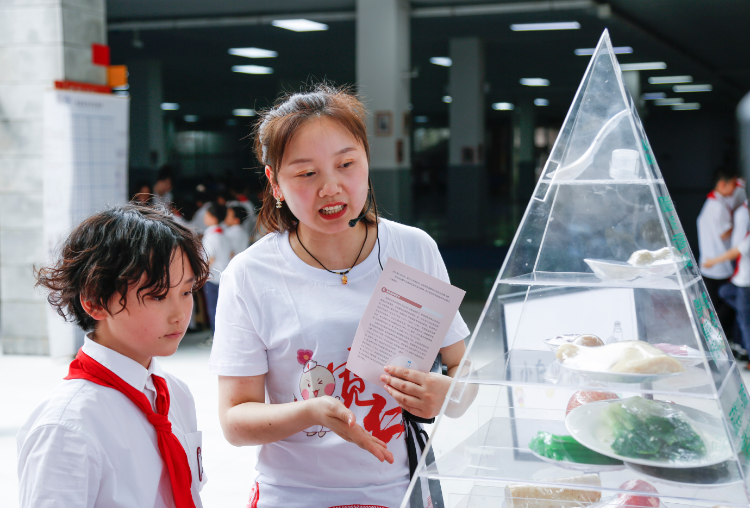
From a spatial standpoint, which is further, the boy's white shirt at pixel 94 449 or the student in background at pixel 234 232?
the student in background at pixel 234 232

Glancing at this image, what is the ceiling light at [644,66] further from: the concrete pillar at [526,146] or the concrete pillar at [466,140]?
the concrete pillar at [526,146]

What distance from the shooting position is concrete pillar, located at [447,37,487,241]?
10.7 m

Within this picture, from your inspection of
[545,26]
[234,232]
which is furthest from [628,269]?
[545,26]

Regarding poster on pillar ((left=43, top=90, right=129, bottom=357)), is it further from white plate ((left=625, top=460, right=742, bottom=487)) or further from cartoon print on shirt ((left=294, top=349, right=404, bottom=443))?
white plate ((left=625, top=460, right=742, bottom=487))

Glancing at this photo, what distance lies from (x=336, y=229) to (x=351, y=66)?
12.3 meters

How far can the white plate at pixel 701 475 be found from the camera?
0.88 m

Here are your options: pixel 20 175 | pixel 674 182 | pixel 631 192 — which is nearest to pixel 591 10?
pixel 20 175

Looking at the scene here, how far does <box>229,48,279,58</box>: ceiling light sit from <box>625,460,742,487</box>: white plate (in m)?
10.9

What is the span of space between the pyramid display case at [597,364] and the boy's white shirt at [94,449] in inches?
17.0

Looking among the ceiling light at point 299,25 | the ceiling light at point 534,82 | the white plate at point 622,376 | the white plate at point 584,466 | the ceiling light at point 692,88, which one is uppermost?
the ceiling light at point 534,82

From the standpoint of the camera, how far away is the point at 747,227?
14.8 ft

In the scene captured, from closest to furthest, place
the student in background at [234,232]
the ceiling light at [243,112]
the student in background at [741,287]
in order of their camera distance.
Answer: the student in background at [741,287] → the student in background at [234,232] → the ceiling light at [243,112]

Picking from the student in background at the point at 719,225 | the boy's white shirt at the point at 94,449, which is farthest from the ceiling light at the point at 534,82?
the boy's white shirt at the point at 94,449

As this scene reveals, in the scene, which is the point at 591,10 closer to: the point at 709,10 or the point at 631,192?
the point at 709,10
